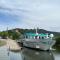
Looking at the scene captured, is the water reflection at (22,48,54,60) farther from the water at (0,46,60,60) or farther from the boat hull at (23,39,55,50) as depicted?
the boat hull at (23,39,55,50)

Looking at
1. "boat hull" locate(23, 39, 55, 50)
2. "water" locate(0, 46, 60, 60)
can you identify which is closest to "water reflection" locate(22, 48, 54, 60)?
"water" locate(0, 46, 60, 60)

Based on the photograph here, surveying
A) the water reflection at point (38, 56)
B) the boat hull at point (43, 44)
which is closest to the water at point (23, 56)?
the water reflection at point (38, 56)

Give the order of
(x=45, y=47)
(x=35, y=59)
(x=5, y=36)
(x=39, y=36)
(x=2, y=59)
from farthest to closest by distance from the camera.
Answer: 1. (x=5, y=36)
2. (x=39, y=36)
3. (x=45, y=47)
4. (x=35, y=59)
5. (x=2, y=59)

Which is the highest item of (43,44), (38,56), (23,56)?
(43,44)

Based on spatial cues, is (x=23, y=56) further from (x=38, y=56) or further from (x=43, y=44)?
(x=43, y=44)

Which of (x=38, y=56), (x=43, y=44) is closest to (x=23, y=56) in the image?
(x=38, y=56)

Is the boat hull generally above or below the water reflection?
above

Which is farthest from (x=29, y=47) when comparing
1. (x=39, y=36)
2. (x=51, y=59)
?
(x=51, y=59)

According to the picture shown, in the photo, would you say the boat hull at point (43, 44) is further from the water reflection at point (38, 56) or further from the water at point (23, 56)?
the water at point (23, 56)

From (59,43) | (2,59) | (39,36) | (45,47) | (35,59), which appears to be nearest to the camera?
(2,59)

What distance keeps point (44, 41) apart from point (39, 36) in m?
8.21

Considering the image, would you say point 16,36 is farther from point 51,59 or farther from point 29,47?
point 51,59

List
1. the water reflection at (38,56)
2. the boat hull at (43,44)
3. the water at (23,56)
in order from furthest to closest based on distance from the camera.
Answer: the boat hull at (43,44) < the water reflection at (38,56) < the water at (23,56)

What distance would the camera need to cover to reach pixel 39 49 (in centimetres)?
6869
